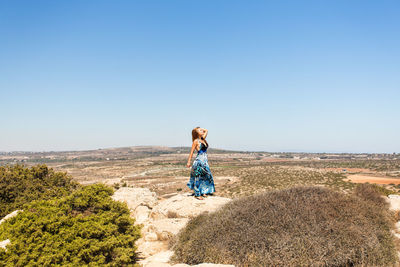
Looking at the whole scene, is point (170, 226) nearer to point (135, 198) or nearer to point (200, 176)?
point (200, 176)

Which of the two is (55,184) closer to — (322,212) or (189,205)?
(189,205)

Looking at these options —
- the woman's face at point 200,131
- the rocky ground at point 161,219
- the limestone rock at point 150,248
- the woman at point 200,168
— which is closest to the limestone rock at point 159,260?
the rocky ground at point 161,219

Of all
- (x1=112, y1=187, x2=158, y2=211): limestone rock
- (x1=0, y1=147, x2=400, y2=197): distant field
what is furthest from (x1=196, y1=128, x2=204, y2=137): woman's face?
(x1=0, y1=147, x2=400, y2=197): distant field

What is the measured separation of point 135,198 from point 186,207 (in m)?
4.64

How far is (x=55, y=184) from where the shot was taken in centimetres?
1554

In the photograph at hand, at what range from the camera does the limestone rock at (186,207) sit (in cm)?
906

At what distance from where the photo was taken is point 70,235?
5473 millimetres

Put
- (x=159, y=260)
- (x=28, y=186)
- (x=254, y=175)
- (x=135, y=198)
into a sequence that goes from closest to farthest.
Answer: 1. (x=159, y=260)
2. (x=135, y=198)
3. (x=28, y=186)
4. (x=254, y=175)

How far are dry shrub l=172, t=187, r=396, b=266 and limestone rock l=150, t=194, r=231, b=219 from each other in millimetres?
1943

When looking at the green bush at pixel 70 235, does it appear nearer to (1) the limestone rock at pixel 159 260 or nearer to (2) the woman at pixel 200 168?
(1) the limestone rock at pixel 159 260

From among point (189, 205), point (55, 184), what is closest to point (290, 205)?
point (189, 205)

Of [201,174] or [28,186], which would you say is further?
[28,186]

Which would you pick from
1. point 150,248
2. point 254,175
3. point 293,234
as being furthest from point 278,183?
point 293,234

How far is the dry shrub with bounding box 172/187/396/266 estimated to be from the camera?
5.01m
